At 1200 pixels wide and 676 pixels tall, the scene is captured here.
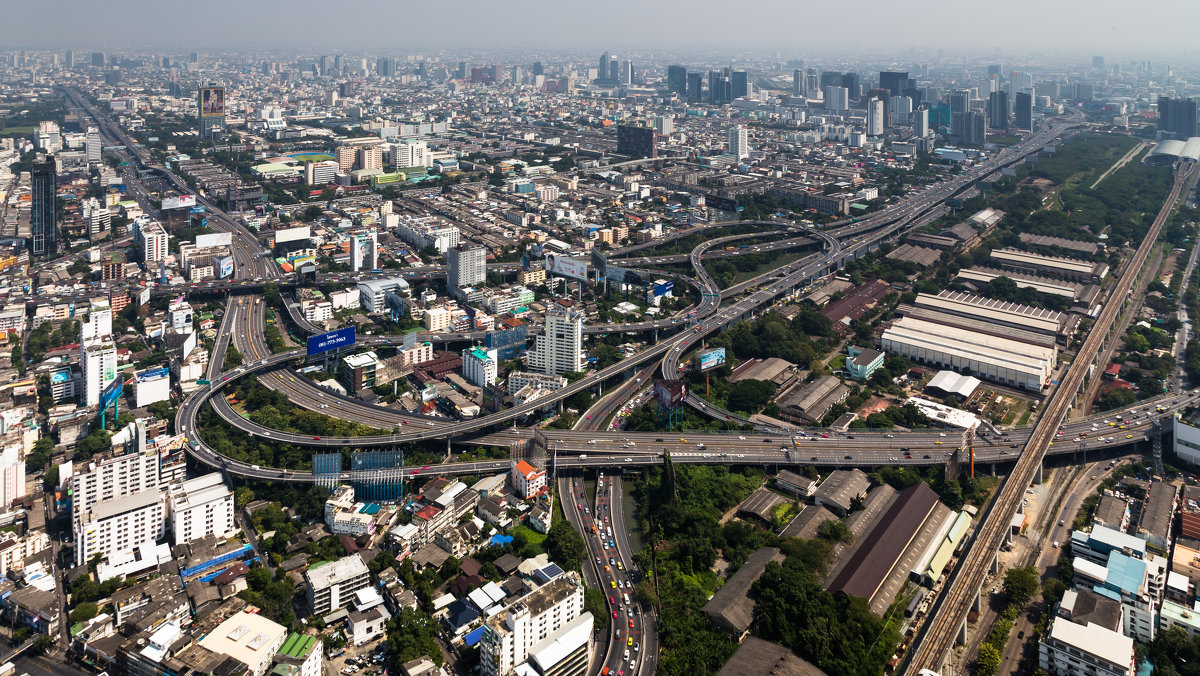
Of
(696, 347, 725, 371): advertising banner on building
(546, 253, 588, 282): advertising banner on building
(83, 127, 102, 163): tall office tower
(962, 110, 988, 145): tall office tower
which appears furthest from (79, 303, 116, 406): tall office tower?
(962, 110, 988, 145): tall office tower

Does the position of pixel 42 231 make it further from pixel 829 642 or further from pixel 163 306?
pixel 829 642

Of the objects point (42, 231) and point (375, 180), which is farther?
point (375, 180)

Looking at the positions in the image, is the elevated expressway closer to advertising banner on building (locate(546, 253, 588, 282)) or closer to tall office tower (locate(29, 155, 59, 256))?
advertising banner on building (locate(546, 253, 588, 282))

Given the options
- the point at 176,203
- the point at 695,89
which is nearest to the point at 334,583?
the point at 176,203

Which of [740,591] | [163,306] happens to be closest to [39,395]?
[163,306]

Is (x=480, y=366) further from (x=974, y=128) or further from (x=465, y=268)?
(x=974, y=128)

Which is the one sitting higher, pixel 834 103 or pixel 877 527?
pixel 834 103
